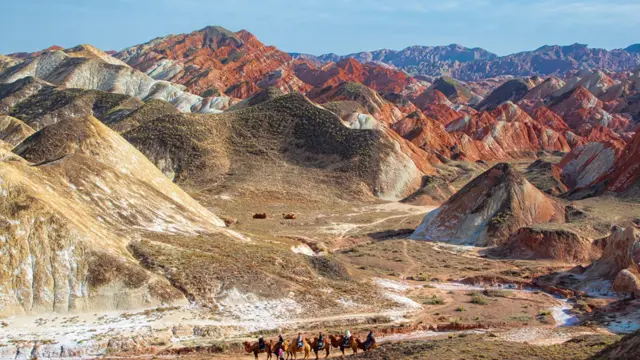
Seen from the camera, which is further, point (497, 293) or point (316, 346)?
point (497, 293)

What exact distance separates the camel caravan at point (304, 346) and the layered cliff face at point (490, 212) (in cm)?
3079

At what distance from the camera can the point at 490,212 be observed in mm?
56250

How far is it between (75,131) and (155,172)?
28.2 ft

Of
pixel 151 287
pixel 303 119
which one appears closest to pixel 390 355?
pixel 151 287

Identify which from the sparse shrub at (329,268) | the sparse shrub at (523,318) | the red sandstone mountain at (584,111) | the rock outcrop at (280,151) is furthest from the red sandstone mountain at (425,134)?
the sparse shrub at (523,318)

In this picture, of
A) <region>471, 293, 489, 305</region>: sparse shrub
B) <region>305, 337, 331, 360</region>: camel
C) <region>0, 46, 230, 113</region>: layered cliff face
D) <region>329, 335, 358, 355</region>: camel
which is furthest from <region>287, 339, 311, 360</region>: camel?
<region>0, 46, 230, 113</region>: layered cliff face

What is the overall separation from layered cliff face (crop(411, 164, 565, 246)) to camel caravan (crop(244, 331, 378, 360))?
30.8 meters

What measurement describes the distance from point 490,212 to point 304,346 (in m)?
35.3

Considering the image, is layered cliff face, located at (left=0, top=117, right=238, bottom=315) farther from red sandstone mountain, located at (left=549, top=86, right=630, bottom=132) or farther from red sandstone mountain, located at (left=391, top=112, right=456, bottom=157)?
red sandstone mountain, located at (left=549, top=86, right=630, bottom=132)

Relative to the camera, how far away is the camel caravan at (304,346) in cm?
2427

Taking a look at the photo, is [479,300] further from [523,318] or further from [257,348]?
[257,348]

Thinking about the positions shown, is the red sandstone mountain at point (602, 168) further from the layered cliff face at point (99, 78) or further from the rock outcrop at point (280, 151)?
the layered cliff face at point (99, 78)

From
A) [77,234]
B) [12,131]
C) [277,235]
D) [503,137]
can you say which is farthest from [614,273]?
[503,137]

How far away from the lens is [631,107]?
179000 mm
